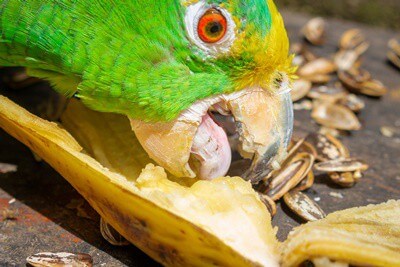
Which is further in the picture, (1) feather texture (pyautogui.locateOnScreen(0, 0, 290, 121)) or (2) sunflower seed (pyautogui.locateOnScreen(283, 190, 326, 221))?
(2) sunflower seed (pyautogui.locateOnScreen(283, 190, 326, 221))

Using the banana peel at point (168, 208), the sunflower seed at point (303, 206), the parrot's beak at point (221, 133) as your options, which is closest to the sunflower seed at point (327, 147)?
the sunflower seed at point (303, 206)

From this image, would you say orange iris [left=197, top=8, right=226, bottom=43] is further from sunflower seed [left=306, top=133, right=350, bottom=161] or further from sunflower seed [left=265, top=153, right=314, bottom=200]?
sunflower seed [left=306, top=133, right=350, bottom=161]

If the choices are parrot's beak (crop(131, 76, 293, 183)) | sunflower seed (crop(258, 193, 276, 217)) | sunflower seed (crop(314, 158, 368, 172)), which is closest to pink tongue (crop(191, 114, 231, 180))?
parrot's beak (crop(131, 76, 293, 183))

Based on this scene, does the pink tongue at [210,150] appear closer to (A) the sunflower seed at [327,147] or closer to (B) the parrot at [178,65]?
(B) the parrot at [178,65]

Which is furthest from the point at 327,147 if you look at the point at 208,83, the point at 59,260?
the point at 59,260

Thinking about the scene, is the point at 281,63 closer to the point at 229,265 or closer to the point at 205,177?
the point at 205,177
